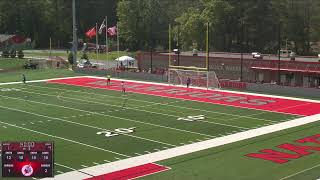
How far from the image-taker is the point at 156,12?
3735 inches

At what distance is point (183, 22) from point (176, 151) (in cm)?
5778

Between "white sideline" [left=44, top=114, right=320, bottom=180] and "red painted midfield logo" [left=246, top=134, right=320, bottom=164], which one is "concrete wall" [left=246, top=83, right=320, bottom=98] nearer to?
"white sideline" [left=44, top=114, right=320, bottom=180]

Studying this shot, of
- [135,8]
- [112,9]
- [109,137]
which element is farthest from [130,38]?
[109,137]

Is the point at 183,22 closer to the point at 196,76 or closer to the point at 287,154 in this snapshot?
the point at 196,76

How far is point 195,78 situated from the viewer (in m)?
47.2

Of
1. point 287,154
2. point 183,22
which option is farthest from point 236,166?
point 183,22

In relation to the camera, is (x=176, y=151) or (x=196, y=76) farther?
(x=196, y=76)

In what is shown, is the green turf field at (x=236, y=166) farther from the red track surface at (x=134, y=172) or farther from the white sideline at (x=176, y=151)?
the white sideline at (x=176, y=151)

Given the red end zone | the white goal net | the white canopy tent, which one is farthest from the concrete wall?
the white canopy tent

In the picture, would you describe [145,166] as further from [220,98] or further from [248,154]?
[220,98]

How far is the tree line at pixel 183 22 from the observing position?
238 ft

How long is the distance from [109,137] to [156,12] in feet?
233

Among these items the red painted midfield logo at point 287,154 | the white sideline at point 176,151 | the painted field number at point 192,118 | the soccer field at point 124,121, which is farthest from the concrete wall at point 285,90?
the red painted midfield logo at point 287,154
